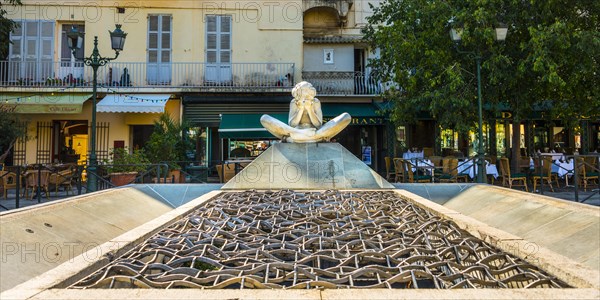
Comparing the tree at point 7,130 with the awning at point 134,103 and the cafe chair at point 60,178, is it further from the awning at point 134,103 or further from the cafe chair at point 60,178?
the awning at point 134,103

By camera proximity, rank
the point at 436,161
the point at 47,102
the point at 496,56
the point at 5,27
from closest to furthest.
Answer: the point at 496,56, the point at 436,161, the point at 5,27, the point at 47,102

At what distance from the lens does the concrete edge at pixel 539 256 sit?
227cm

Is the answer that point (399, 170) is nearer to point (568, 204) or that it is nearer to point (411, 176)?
point (411, 176)

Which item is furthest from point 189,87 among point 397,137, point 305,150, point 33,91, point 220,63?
point 305,150

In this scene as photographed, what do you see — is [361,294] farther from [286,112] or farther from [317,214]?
[286,112]

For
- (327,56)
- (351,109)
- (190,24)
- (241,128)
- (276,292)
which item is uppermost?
(190,24)

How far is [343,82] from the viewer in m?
19.2

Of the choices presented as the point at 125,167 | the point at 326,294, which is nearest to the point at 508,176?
the point at 125,167

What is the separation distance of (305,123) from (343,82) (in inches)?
468

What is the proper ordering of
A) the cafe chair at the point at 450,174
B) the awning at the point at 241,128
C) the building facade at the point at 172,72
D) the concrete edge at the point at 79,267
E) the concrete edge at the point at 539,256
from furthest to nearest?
1. the building facade at the point at 172,72
2. the awning at the point at 241,128
3. the cafe chair at the point at 450,174
4. the concrete edge at the point at 539,256
5. the concrete edge at the point at 79,267

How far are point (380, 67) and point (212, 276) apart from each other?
1583 centimetres

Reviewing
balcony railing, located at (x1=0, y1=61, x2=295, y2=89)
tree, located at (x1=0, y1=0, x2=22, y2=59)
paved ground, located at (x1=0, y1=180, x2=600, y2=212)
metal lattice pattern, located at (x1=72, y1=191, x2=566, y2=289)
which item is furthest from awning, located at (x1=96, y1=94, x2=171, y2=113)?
metal lattice pattern, located at (x1=72, y1=191, x2=566, y2=289)

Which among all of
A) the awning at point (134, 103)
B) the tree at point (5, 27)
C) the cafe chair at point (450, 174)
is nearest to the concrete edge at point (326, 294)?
the cafe chair at point (450, 174)

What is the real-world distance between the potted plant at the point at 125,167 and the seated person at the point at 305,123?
14.2ft
